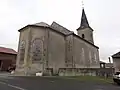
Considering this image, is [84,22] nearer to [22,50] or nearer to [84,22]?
[84,22]

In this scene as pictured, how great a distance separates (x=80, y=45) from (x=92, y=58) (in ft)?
27.8

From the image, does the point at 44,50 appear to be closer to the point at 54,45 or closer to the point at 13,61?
the point at 54,45

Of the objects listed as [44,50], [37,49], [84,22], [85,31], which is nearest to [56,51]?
[44,50]

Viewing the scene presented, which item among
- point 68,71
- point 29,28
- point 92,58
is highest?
point 29,28

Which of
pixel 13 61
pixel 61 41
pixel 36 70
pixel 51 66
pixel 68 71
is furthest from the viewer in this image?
pixel 13 61

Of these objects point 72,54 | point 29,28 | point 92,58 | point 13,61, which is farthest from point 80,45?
point 13,61

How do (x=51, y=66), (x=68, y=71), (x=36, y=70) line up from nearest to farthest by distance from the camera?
(x=68, y=71), (x=36, y=70), (x=51, y=66)

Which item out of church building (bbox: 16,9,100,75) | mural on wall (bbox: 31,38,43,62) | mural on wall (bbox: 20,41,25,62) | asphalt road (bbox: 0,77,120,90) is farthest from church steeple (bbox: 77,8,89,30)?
asphalt road (bbox: 0,77,120,90)

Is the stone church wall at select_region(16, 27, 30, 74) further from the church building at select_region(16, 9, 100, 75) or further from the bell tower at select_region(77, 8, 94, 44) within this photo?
the bell tower at select_region(77, 8, 94, 44)

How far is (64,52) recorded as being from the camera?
2789 centimetres

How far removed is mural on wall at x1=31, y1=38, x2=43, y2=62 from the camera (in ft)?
74.5

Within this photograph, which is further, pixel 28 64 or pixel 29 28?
pixel 29 28

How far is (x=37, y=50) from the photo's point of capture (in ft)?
76.3

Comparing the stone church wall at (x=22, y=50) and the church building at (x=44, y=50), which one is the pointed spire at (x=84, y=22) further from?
the stone church wall at (x=22, y=50)
